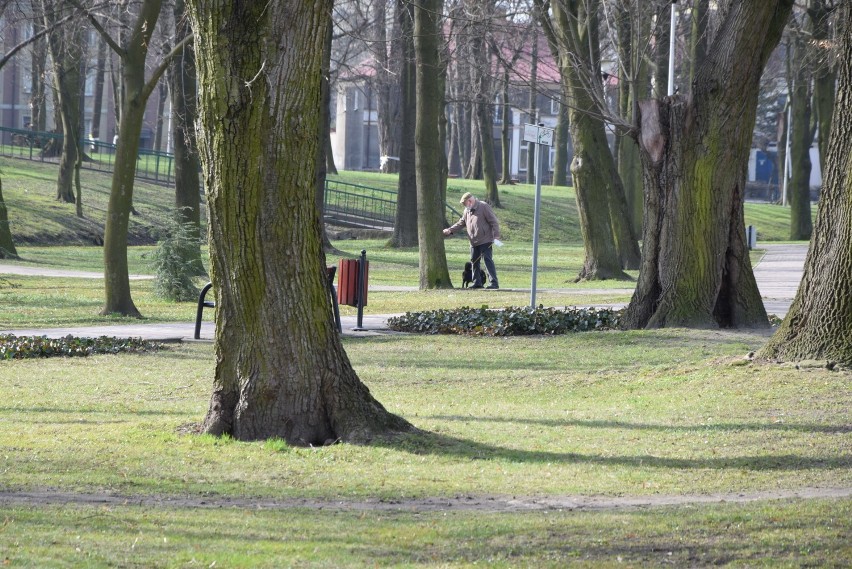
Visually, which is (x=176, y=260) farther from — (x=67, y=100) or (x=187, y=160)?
(x=67, y=100)

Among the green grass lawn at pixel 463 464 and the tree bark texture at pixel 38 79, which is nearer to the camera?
the green grass lawn at pixel 463 464

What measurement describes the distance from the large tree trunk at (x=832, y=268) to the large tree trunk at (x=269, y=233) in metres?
4.27

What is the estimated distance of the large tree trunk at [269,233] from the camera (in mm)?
8133

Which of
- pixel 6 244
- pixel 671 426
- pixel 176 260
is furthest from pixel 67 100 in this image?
pixel 671 426

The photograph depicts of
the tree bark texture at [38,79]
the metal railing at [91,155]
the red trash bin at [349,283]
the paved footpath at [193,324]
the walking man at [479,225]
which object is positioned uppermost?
the tree bark texture at [38,79]

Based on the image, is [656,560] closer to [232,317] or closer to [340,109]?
[232,317]

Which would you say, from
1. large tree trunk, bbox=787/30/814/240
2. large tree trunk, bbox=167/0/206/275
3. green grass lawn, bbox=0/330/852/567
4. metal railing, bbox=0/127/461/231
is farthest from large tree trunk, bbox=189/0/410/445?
metal railing, bbox=0/127/461/231

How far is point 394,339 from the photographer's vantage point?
51.2 ft

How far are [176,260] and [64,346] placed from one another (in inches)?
279

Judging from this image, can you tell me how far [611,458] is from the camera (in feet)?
26.7

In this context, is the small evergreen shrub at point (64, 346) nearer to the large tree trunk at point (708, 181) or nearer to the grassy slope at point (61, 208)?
the large tree trunk at point (708, 181)

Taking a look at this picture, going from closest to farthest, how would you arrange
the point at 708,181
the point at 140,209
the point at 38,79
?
the point at 708,181
the point at 140,209
the point at 38,79

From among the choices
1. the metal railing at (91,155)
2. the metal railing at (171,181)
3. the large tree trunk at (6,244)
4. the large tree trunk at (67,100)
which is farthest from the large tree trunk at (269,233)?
the metal railing at (91,155)

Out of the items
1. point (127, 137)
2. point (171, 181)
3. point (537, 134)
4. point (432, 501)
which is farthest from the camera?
point (171, 181)
